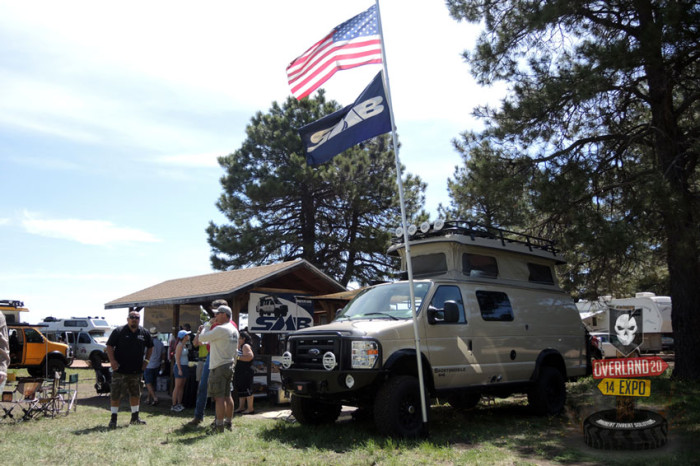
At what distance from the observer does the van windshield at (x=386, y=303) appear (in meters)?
8.43

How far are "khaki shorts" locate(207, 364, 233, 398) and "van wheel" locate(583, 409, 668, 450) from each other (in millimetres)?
5054

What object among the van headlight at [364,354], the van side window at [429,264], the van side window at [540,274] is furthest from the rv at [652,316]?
the van headlight at [364,354]

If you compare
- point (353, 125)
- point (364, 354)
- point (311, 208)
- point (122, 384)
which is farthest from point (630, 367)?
point (311, 208)

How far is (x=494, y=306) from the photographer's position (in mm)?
9391

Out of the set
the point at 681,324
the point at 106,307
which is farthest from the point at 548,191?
the point at 106,307

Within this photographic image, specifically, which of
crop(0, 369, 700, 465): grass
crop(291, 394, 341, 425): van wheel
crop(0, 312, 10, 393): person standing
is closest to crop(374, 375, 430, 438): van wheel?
crop(0, 369, 700, 465): grass

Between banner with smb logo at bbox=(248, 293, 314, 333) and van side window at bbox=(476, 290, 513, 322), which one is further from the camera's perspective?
banner with smb logo at bbox=(248, 293, 314, 333)

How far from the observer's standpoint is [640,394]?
23.1 ft

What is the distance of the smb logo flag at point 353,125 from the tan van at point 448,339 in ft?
6.30

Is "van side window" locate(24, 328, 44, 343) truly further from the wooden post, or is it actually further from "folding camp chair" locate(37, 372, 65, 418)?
the wooden post

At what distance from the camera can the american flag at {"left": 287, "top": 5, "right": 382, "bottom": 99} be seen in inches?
345

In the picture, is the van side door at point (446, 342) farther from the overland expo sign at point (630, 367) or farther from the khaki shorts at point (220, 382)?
the khaki shorts at point (220, 382)

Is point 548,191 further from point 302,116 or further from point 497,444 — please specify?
point 302,116

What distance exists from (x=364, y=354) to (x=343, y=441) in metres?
1.22
